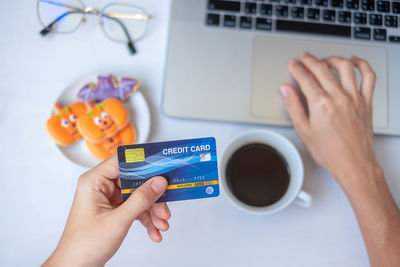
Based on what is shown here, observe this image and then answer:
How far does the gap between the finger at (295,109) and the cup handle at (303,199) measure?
0.13 metres

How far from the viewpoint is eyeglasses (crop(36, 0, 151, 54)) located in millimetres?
743

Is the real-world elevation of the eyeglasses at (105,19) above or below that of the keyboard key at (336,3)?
below

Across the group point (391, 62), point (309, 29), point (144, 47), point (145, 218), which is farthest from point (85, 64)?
point (391, 62)

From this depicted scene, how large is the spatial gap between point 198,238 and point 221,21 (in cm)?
46

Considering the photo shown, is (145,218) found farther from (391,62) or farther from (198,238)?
(391,62)

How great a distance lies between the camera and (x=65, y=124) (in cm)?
66

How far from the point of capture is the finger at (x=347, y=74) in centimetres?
67

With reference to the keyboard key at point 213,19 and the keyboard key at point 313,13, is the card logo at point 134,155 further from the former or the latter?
the keyboard key at point 313,13

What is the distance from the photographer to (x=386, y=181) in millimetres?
685

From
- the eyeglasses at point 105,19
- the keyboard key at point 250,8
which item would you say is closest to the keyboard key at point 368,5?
the keyboard key at point 250,8

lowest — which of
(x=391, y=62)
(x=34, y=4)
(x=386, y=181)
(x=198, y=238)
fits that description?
(x=198, y=238)

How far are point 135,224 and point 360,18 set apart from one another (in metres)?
0.64

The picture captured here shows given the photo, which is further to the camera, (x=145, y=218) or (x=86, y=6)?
(x=86, y=6)

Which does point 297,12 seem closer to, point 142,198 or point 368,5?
point 368,5
